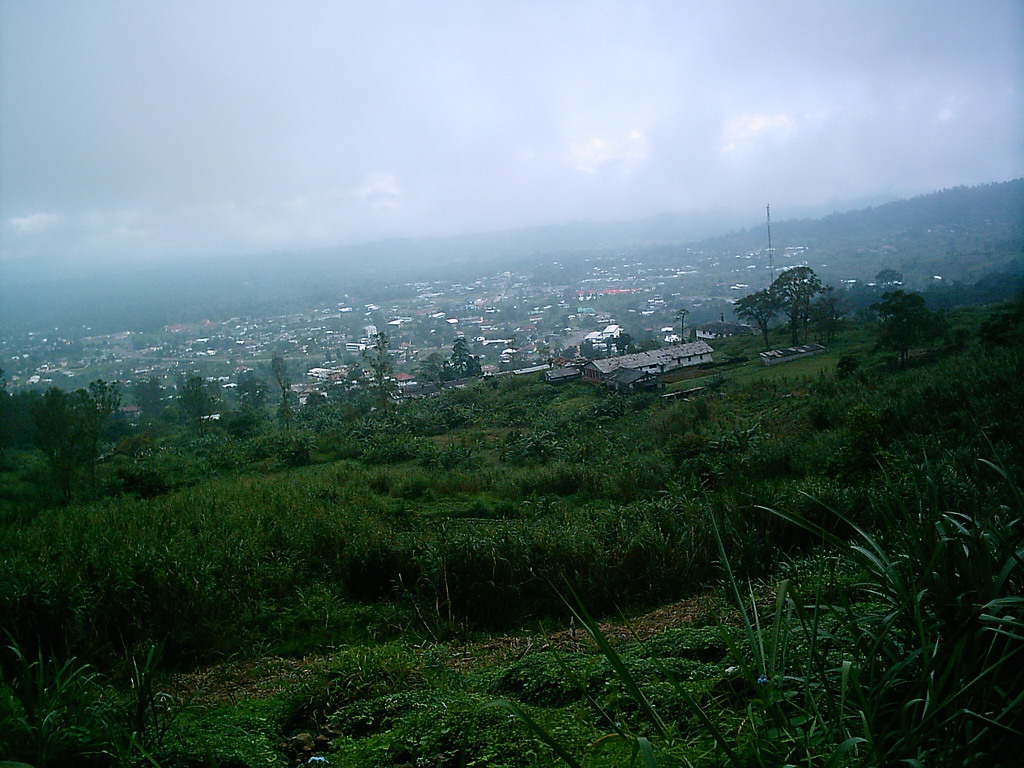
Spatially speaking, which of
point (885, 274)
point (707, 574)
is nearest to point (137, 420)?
point (707, 574)

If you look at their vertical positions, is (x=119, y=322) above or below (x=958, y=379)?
above

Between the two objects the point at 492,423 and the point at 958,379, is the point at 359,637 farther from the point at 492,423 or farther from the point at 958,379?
the point at 492,423

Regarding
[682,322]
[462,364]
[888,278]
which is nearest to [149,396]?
[462,364]

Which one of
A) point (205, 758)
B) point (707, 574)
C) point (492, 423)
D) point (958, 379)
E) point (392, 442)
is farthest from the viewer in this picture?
point (492, 423)

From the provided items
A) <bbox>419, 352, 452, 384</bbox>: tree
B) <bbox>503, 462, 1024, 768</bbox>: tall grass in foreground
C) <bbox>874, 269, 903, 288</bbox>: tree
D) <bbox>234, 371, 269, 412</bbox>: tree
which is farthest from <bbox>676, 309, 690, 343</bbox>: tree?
<bbox>503, 462, 1024, 768</bbox>: tall grass in foreground

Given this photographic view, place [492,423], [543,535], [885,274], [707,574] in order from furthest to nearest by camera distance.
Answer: [885,274] < [492,423] < [543,535] < [707,574]

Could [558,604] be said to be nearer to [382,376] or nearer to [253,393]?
[382,376]
